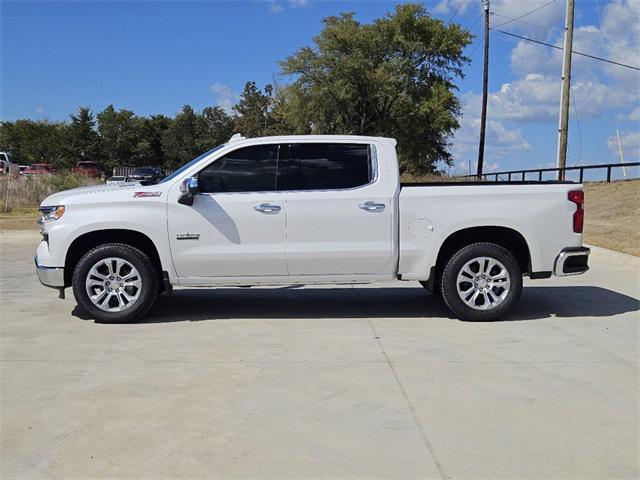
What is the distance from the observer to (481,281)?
7.09 metres

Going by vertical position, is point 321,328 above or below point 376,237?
below

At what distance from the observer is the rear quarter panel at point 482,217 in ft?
23.0

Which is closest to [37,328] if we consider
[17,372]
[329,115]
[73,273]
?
[73,273]

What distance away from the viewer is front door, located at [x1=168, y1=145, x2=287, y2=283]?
6891 millimetres

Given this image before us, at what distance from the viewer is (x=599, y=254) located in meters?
12.3

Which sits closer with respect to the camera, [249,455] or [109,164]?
[249,455]

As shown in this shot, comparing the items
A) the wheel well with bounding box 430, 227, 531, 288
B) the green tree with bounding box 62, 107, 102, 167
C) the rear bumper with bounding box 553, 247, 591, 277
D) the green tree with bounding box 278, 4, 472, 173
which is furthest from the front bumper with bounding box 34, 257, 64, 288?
the green tree with bounding box 62, 107, 102, 167

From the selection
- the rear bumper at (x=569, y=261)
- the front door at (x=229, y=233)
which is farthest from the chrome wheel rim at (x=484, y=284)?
the front door at (x=229, y=233)

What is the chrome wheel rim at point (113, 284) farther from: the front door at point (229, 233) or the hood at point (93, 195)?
the hood at point (93, 195)

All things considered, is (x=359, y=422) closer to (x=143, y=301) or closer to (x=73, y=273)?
(x=143, y=301)

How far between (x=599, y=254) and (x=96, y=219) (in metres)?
9.50

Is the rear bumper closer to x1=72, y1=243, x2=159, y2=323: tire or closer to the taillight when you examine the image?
the taillight

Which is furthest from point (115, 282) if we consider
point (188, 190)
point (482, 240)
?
point (482, 240)

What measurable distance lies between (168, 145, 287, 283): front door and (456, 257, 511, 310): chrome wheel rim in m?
2.00
